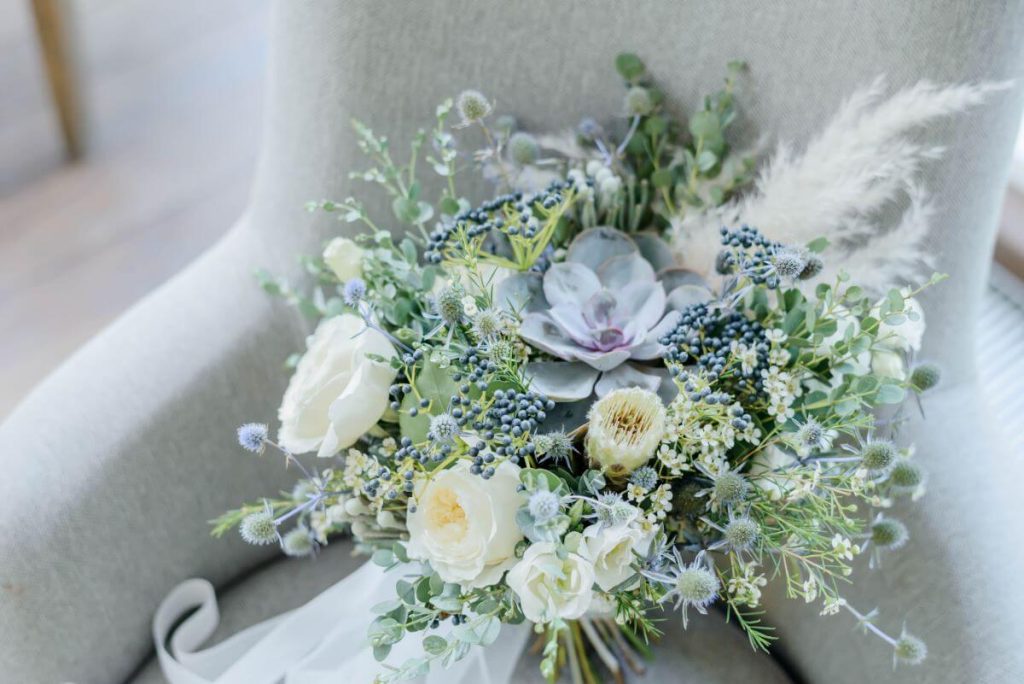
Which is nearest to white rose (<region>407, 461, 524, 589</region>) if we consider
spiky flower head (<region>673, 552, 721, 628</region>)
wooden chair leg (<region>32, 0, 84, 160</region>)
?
spiky flower head (<region>673, 552, 721, 628</region>)

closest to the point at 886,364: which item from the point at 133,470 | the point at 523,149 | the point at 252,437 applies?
the point at 523,149

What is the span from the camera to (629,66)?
2.65 feet

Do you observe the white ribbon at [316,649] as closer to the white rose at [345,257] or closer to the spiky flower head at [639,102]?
the white rose at [345,257]

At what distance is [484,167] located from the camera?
83 cm

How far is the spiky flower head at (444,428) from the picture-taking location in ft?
1.87

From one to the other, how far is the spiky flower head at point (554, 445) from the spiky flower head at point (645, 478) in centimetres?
5

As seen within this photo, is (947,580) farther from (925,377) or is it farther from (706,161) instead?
(706,161)

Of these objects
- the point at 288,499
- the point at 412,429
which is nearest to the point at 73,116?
the point at 288,499

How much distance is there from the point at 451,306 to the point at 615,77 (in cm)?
36

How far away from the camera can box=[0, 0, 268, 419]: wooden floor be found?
1.62m

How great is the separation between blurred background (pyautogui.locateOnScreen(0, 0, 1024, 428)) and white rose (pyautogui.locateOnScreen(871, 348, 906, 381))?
1.35 metres

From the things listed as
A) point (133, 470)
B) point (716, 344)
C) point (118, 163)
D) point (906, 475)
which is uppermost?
point (716, 344)

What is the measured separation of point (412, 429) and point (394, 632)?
0.45 feet

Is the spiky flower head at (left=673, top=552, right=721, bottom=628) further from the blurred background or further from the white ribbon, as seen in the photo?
the blurred background
